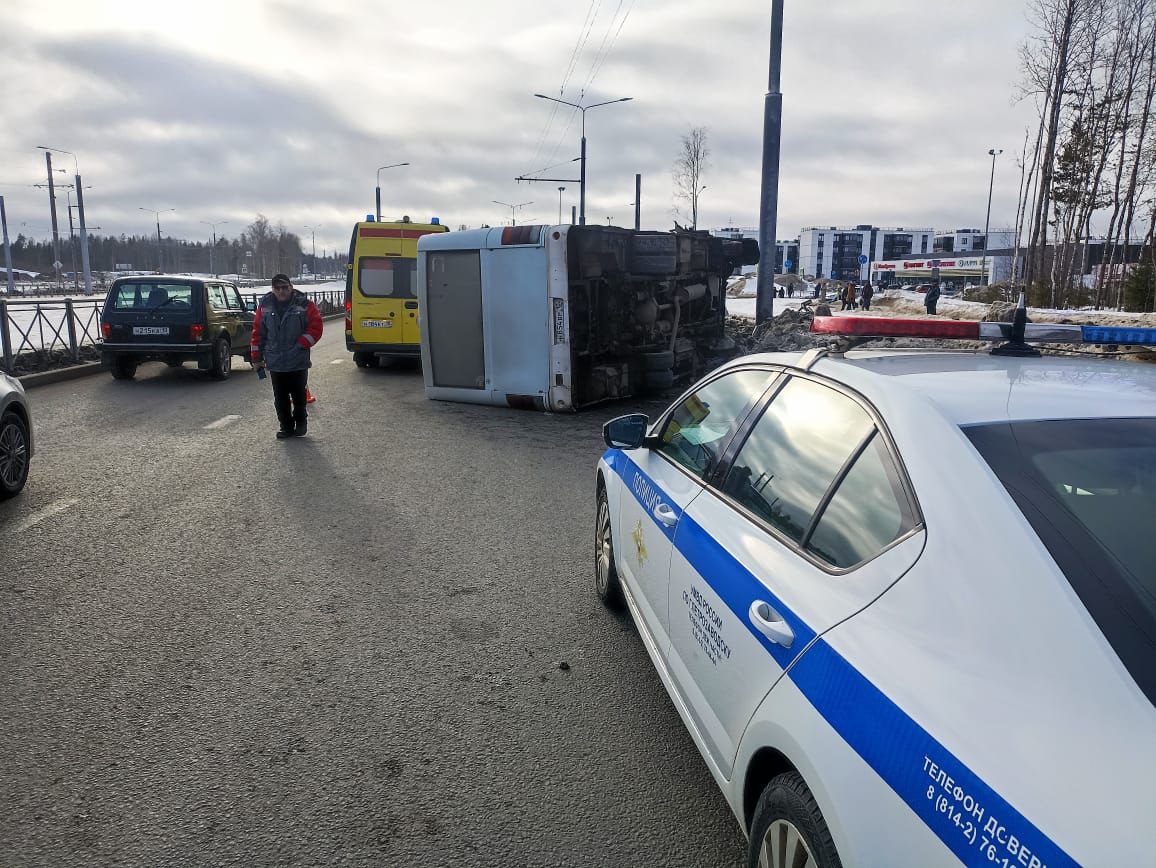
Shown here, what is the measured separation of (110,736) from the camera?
3.16 m

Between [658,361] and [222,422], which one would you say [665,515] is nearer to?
[222,422]

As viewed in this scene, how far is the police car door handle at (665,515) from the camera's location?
9.70 feet

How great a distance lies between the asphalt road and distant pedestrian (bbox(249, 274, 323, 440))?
200 cm

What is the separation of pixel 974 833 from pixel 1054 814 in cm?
→ 13

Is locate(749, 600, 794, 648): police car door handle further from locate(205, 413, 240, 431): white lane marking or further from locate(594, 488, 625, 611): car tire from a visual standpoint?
locate(205, 413, 240, 431): white lane marking

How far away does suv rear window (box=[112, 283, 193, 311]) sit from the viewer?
13328 millimetres

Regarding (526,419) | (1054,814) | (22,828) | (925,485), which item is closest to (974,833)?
(1054,814)

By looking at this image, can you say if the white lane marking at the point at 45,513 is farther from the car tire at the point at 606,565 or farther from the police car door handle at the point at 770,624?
the police car door handle at the point at 770,624

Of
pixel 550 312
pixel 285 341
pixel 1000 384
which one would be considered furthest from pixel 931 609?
pixel 550 312

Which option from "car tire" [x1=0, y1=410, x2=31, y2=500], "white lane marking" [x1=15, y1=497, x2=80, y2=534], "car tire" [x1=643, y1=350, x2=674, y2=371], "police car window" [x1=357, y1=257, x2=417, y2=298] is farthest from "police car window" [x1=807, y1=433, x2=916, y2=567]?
"police car window" [x1=357, y1=257, x2=417, y2=298]

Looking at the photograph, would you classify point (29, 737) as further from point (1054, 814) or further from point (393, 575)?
point (1054, 814)

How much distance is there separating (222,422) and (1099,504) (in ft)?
32.5

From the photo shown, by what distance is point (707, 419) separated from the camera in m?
3.23

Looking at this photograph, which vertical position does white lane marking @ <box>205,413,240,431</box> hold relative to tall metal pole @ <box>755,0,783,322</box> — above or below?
below
